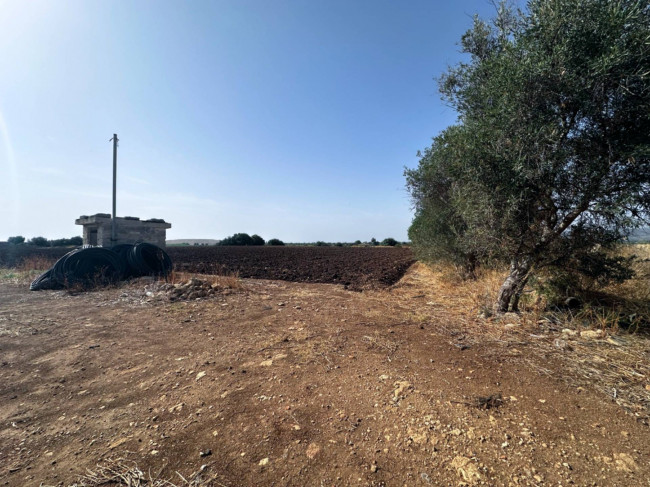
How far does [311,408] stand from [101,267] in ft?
32.9

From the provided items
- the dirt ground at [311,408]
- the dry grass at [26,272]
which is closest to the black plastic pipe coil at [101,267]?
the dry grass at [26,272]

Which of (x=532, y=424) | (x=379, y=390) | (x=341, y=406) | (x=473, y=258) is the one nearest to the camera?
(x=532, y=424)

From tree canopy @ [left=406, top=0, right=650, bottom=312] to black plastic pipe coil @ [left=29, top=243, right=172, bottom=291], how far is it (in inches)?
423

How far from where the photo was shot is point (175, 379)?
10.7 feet

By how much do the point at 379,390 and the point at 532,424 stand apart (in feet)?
4.23

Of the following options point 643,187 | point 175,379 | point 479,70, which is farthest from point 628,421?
point 479,70

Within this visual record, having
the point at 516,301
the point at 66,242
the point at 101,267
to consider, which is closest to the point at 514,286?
the point at 516,301

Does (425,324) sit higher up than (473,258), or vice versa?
(473,258)

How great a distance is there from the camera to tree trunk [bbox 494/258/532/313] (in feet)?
17.2

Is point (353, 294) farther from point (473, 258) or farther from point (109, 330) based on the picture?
point (109, 330)

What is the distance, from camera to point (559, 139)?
4.23m

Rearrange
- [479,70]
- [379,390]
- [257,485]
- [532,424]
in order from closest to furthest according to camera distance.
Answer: [257,485], [532,424], [379,390], [479,70]

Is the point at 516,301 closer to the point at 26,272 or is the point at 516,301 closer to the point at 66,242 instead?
the point at 26,272

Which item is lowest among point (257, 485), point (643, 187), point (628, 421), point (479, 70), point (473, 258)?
point (257, 485)
